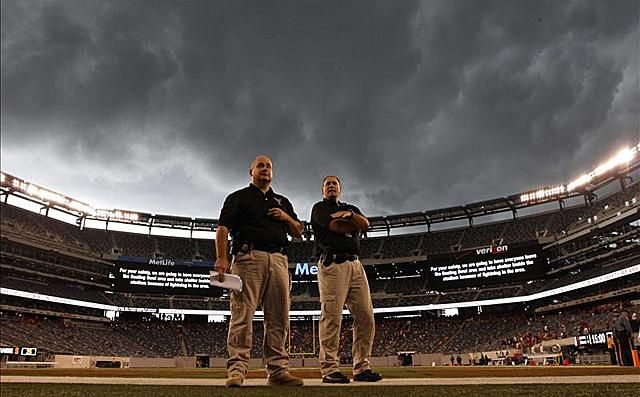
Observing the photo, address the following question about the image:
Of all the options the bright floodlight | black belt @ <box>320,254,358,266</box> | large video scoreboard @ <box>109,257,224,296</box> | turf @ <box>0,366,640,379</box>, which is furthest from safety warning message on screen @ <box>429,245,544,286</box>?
black belt @ <box>320,254,358,266</box>

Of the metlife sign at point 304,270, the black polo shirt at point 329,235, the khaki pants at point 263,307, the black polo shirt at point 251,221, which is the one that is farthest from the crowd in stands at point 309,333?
the black polo shirt at point 251,221

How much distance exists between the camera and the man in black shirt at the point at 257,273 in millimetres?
4156

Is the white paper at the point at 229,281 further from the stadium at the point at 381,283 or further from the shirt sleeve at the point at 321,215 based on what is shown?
the stadium at the point at 381,283

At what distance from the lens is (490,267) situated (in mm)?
43375

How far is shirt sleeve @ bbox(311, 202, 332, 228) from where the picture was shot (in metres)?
5.32

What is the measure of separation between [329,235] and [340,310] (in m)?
0.83

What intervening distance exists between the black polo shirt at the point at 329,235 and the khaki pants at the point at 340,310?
17 cm

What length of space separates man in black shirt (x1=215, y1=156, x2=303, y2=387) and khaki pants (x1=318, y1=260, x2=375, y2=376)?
710 millimetres

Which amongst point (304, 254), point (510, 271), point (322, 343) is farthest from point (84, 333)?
point (322, 343)

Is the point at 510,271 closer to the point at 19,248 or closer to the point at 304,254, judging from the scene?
the point at 304,254

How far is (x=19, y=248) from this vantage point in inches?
1623

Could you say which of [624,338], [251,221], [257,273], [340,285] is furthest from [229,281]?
[624,338]

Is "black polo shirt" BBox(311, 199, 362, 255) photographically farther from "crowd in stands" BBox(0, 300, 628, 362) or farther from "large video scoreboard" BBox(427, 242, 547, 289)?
"large video scoreboard" BBox(427, 242, 547, 289)

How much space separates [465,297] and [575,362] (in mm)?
22817
